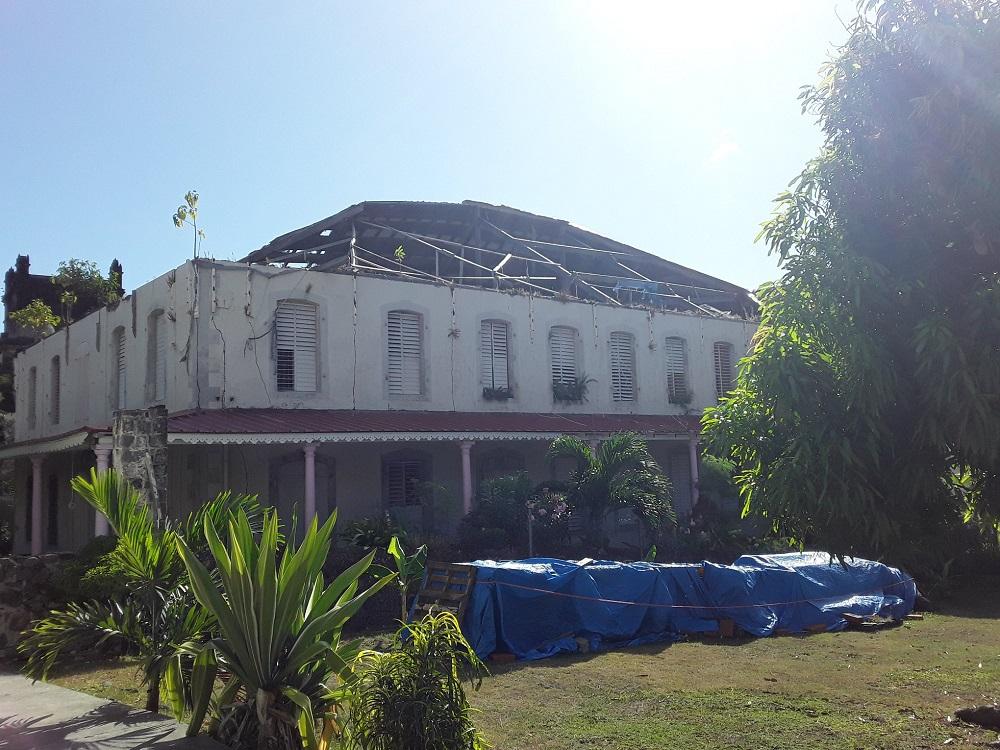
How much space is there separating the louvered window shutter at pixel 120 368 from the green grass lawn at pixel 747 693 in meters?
11.3

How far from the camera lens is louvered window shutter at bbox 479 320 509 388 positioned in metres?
20.3

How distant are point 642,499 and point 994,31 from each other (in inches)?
473

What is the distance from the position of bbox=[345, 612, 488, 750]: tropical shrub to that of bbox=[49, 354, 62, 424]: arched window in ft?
72.7

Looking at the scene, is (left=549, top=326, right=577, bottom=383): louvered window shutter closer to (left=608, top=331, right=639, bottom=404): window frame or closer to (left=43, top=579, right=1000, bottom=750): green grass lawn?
(left=608, top=331, right=639, bottom=404): window frame

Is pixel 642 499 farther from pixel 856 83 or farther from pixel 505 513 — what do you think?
pixel 856 83

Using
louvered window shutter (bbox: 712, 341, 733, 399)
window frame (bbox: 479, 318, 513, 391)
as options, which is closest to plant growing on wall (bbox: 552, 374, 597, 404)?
window frame (bbox: 479, 318, 513, 391)

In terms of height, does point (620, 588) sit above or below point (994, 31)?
below

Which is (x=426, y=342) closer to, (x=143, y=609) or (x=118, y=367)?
(x=118, y=367)

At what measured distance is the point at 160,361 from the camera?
1852 cm

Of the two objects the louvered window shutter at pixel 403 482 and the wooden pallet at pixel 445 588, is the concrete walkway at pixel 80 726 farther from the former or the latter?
the louvered window shutter at pixel 403 482

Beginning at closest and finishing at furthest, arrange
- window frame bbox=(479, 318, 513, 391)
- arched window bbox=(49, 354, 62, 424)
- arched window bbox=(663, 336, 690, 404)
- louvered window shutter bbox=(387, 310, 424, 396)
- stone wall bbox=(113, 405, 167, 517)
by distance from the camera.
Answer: stone wall bbox=(113, 405, 167, 517) → louvered window shutter bbox=(387, 310, 424, 396) → window frame bbox=(479, 318, 513, 391) → arched window bbox=(663, 336, 690, 404) → arched window bbox=(49, 354, 62, 424)

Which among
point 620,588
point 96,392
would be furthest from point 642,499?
point 96,392

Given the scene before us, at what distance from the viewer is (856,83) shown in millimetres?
6219

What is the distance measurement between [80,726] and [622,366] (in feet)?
57.8
